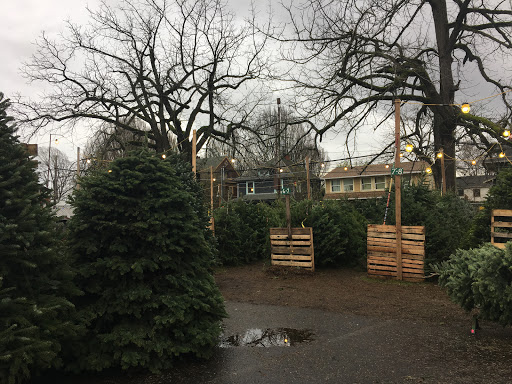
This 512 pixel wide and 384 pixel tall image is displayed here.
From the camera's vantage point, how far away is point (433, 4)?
47.6 ft

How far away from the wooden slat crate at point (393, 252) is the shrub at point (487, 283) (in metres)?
4.07

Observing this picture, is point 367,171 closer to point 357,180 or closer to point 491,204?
point 357,180

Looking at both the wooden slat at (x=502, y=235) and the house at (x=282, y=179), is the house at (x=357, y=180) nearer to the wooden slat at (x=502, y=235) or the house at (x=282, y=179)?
the house at (x=282, y=179)

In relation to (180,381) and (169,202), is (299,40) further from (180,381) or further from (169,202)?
(180,381)

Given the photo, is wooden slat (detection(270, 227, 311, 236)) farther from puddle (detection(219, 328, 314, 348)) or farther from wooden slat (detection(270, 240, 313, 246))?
puddle (detection(219, 328, 314, 348))

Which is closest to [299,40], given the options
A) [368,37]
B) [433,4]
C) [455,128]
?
[368,37]

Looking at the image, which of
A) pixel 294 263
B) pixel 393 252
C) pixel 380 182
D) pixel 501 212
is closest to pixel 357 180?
pixel 380 182

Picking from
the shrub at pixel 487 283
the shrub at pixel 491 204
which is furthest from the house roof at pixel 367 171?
the shrub at pixel 487 283

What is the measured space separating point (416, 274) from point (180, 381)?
6.82 metres

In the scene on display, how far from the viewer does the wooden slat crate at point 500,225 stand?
22.9 ft

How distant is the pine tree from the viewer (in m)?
2.69

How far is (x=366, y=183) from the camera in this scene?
36.5 metres

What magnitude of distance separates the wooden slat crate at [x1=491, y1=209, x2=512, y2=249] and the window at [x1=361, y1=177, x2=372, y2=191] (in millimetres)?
29566

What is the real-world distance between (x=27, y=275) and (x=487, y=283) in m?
4.69
